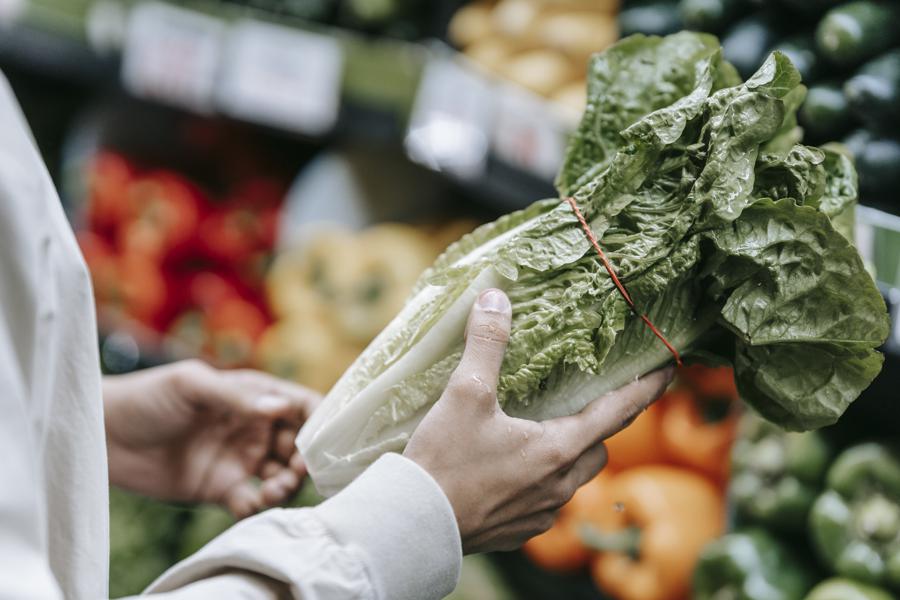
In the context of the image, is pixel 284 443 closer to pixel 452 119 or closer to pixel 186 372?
pixel 186 372

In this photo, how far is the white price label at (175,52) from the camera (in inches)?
112

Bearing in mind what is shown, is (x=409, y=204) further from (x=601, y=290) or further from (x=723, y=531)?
(x=601, y=290)

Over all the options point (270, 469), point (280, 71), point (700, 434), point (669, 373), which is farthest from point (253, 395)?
point (280, 71)

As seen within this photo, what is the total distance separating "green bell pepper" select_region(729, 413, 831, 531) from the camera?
67.6 inches

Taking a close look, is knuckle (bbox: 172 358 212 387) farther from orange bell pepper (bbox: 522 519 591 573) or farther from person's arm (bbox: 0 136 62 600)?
orange bell pepper (bbox: 522 519 591 573)

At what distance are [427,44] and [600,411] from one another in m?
2.16

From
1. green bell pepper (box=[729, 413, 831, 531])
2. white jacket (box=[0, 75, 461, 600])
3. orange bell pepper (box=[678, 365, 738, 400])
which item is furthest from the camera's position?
orange bell pepper (box=[678, 365, 738, 400])

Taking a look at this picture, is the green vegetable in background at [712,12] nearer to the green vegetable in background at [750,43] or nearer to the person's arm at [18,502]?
the green vegetable in background at [750,43]

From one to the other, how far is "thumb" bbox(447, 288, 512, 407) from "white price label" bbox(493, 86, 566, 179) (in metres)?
0.92

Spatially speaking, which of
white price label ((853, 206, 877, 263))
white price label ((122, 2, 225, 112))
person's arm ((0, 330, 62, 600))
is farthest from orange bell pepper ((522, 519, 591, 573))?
white price label ((122, 2, 225, 112))

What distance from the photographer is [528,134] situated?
208 centimetres

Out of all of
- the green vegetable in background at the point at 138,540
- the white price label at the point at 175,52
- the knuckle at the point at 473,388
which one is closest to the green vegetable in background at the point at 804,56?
the knuckle at the point at 473,388

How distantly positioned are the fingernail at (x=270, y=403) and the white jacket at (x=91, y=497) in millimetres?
486

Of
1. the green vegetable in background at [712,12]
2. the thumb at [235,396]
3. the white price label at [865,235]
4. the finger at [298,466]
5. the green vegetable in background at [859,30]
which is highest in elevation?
the green vegetable in background at [859,30]
